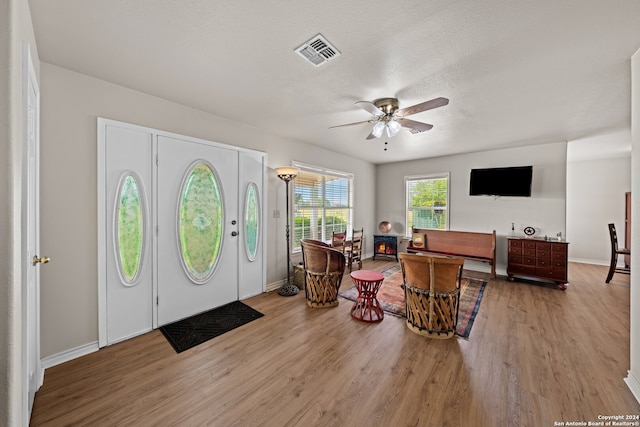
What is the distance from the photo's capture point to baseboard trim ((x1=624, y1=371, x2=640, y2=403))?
173cm

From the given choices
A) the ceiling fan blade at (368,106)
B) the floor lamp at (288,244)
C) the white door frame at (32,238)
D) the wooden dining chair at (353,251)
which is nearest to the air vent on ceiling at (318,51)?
the ceiling fan blade at (368,106)

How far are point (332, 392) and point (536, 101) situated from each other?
3.69 metres

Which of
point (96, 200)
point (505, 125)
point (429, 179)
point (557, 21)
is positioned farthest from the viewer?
point (429, 179)

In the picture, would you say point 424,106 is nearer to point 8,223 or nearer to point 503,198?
point 8,223

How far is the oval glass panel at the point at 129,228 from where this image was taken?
8.00 ft

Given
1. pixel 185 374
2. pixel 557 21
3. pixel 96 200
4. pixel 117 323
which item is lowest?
pixel 185 374

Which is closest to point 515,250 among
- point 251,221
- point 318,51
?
point 251,221

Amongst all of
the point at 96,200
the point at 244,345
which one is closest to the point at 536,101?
the point at 244,345

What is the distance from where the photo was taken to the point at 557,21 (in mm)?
1557

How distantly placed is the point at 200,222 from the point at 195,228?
0.10m

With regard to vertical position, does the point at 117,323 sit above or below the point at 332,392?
above

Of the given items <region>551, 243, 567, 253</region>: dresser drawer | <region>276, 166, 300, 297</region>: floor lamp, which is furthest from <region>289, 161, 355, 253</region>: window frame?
<region>551, 243, 567, 253</region>: dresser drawer

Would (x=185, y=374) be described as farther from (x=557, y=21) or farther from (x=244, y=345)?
(x=557, y=21)

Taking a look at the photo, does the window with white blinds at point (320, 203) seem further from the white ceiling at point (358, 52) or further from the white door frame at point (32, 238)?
the white door frame at point (32, 238)
